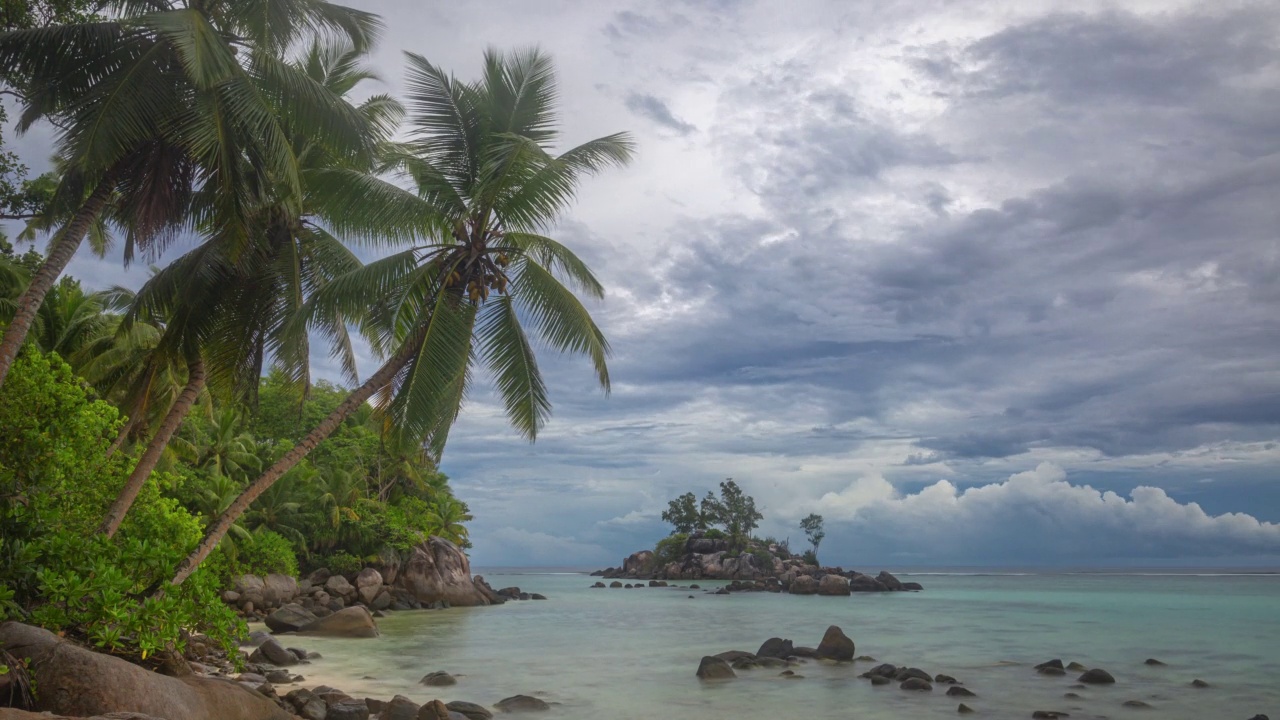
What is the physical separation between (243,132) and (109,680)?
7861 millimetres

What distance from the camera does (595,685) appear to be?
Result: 16.0 metres

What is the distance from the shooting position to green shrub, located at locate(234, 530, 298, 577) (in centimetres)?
2794

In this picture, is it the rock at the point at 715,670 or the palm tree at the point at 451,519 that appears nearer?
the rock at the point at 715,670

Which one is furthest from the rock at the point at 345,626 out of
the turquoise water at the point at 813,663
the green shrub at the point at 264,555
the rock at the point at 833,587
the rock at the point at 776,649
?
the rock at the point at 833,587

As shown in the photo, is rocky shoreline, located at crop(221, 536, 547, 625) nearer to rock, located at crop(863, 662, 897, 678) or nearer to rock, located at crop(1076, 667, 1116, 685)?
rock, located at crop(863, 662, 897, 678)

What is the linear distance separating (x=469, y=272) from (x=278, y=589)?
810 inches

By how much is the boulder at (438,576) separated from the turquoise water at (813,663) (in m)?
1.72

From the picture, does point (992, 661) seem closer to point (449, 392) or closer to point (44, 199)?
point (449, 392)

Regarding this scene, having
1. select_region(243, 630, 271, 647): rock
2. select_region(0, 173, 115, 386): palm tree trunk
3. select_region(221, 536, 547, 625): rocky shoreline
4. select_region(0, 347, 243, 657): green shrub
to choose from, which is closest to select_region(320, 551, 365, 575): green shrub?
select_region(221, 536, 547, 625): rocky shoreline

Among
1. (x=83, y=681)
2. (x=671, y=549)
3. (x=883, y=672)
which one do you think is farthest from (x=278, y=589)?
(x=671, y=549)

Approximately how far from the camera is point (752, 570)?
70.1 m

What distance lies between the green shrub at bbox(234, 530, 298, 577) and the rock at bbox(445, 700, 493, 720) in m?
18.3

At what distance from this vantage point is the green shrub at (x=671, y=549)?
79125mm

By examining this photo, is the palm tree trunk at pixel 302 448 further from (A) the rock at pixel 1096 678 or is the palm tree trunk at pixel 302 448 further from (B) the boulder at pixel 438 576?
(B) the boulder at pixel 438 576
